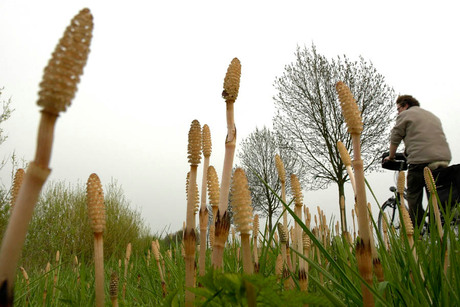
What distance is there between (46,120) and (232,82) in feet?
1.50

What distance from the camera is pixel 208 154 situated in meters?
1.01

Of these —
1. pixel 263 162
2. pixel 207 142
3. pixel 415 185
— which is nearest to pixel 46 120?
pixel 207 142

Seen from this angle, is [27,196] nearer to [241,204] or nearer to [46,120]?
[46,120]

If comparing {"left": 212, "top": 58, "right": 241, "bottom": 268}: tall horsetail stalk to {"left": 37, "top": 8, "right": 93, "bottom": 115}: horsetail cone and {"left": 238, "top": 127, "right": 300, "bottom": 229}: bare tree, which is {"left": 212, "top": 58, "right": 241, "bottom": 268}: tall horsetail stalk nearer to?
{"left": 37, "top": 8, "right": 93, "bottom": 115}: horsetail cone

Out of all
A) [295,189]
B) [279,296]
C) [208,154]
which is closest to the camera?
[279,296]

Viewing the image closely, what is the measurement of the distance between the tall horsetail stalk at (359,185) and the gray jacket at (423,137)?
4.98 meters

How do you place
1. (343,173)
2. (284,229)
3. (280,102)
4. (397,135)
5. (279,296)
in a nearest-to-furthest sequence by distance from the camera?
(279,296), (284,229), (397,135), (343,173), (280,102)

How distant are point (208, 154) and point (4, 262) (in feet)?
2.27

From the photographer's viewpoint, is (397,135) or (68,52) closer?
(68,52)

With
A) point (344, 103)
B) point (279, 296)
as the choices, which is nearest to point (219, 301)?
point (279, 296)

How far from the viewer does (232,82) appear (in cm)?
74

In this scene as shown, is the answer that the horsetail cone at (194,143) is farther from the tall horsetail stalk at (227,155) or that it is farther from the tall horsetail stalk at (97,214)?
the tall horsetail stalk at (97,214)

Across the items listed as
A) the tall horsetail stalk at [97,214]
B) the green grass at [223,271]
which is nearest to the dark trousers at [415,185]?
the green grass at [223,271]

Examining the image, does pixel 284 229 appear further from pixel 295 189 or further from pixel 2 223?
pixel 2 223
